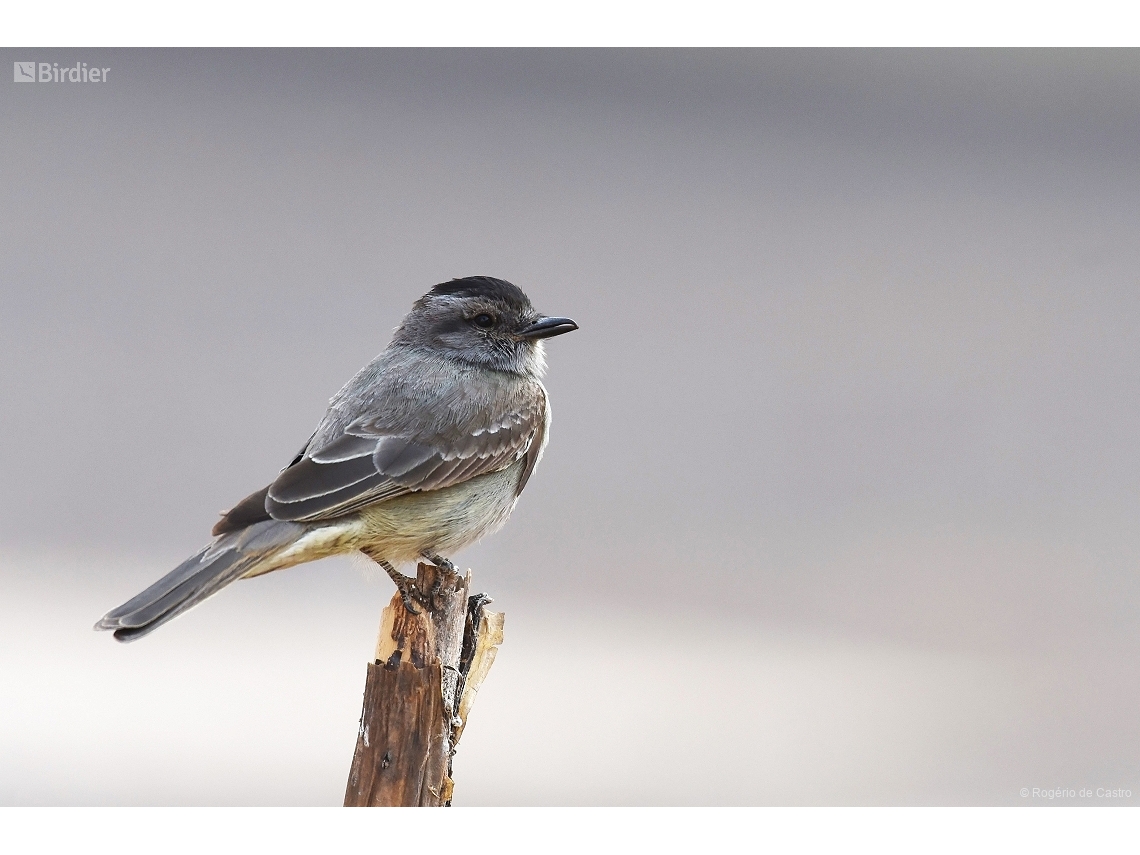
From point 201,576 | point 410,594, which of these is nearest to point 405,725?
point 410,594

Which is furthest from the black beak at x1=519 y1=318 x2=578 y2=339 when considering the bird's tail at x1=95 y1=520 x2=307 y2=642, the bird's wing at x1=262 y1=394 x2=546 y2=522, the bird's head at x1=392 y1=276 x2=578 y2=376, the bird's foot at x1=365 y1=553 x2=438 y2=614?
the bird's tail at x1=95 y1=520 x2=307 y2=642

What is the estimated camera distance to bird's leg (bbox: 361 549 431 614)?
7.64 feet

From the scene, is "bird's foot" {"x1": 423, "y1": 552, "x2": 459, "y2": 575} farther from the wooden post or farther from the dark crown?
the dark crown

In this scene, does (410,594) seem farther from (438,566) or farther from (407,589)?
(438,566)

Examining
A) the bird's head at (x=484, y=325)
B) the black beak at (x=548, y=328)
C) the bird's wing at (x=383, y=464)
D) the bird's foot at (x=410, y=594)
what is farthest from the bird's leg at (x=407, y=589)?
the black beak at (x=548, y=328)

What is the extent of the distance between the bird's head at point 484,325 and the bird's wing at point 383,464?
23 centimetres

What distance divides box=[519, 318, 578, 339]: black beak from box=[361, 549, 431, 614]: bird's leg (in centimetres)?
78

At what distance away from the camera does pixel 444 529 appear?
8.16 feet

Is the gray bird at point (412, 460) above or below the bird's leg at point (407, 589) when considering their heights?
above

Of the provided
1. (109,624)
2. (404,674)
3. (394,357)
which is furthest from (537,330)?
(109,624)

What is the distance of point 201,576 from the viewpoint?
2.02m

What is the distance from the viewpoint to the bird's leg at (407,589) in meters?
2.33

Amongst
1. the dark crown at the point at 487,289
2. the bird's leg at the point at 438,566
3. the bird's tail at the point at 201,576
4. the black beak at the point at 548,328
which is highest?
the dark crown at the point at 487,289

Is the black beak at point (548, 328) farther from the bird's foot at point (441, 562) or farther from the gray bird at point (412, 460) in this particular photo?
the bird's foot at point (441, 562)
